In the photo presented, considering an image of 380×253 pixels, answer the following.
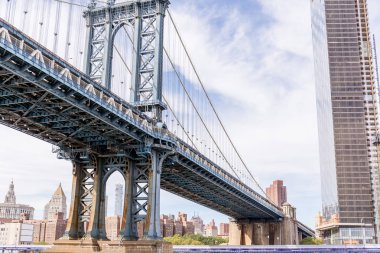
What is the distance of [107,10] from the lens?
181ft

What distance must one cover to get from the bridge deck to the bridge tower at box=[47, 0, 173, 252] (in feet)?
4.73

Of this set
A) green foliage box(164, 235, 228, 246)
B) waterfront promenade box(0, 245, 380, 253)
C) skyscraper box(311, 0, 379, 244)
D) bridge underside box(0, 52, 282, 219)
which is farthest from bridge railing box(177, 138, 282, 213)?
green foliage box(164, 235, 228, 246)

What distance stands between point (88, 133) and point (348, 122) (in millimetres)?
95557

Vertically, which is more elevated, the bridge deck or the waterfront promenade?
the bridge deck

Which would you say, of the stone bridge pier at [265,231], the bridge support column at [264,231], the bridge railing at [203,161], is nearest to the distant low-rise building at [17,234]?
the stone bridge pier at [265,231]

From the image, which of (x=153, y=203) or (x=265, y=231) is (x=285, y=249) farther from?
(x=153, y=203)

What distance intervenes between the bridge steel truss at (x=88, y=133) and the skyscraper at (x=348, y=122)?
220 feet

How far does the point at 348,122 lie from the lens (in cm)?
12700

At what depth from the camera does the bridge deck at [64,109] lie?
31422mm

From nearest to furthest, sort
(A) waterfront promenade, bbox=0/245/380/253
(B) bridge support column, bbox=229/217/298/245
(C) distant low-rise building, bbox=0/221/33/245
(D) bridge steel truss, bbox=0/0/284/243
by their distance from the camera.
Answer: (D) bridge steel truss, bbox=0/0/284/243 → (A) waterfront promenade, bbox=0/245/380/253 → (B) bridge support column, bbox=229/217/298/245 → (C) distant low-rise building, bbox=0/221/33/245

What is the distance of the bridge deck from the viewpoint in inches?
1237

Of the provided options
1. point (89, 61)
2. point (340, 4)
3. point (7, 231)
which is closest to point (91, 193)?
point (89, 61)

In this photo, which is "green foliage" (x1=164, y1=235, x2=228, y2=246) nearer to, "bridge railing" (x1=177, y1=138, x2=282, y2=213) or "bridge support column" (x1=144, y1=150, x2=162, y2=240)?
"bridge railing" (x1=177, y1=138, x2=282, y2=213)

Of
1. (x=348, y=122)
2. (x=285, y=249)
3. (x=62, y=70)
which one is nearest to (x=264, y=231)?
(x=348, y=122)
